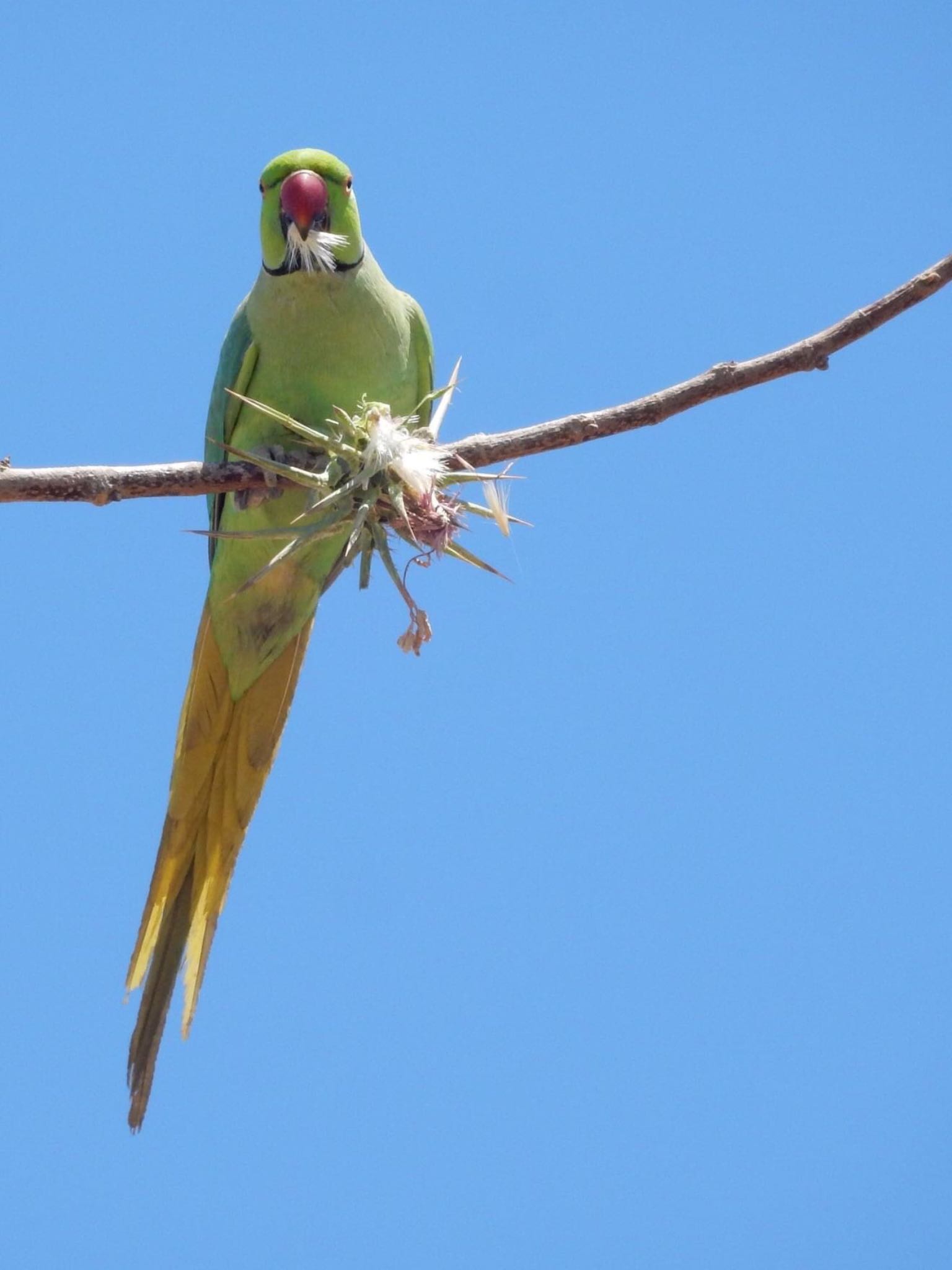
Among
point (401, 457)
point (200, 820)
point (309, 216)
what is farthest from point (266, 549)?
point (401, 457)

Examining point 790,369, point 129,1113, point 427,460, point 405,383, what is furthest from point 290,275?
point 129,1113

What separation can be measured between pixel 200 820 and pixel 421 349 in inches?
79.7

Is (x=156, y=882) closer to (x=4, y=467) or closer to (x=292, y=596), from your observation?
(x=292, y=596)

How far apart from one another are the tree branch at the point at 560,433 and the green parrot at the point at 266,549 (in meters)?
1.28

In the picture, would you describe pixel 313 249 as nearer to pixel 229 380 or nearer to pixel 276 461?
pixel 229 380

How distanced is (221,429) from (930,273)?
9.25 feet

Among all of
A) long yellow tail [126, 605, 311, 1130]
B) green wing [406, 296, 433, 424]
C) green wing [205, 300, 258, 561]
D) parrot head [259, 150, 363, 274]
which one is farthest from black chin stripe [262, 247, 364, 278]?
long yellow tail [126, 605, 311, 1130]

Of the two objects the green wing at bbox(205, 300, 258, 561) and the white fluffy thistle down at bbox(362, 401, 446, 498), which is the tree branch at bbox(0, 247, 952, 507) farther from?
the green wing at bbox(205, 300, 258, 561)

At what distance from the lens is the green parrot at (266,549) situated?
4.49m

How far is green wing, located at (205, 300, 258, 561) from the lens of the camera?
4.71 m

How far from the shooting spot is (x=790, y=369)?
308cm

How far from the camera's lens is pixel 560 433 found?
3.13 metres

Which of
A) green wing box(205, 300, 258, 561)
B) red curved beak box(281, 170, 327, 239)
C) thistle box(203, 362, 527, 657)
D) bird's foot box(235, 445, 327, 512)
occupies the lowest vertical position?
thistle box(203, 362, 527, 657)

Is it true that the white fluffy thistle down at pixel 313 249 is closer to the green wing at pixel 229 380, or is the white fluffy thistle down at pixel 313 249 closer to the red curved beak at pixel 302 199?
the red curved beak at pixel 302 199
